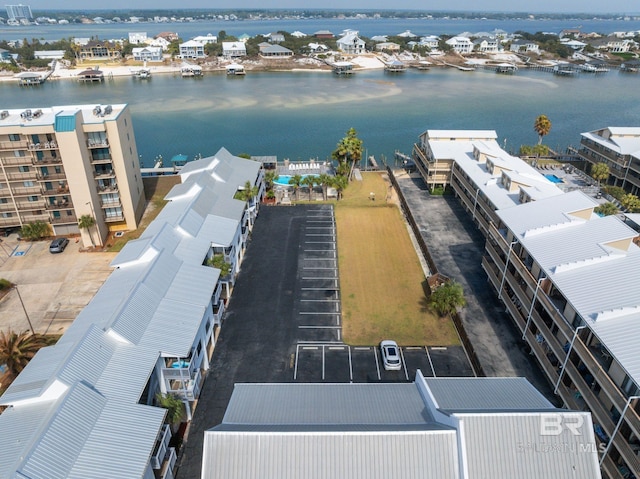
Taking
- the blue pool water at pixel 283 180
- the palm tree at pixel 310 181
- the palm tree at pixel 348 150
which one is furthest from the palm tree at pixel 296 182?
the palm tree at pixel 348 150

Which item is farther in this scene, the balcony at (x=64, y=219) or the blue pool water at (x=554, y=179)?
the blue pool water at (x=554, y=179)

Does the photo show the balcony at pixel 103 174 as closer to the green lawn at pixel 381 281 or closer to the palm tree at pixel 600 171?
the green lawn at pixel 381 281

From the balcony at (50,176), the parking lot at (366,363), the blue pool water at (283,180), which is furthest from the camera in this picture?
the blue pool water at (283,180)

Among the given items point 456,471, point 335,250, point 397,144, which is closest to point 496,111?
point 397,144

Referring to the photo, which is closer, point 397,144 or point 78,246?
point 78,246

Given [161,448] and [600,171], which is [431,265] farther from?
[600,171]

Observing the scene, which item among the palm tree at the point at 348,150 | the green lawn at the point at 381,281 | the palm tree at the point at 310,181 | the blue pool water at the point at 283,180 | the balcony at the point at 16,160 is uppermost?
the balcony at the point at 16,160

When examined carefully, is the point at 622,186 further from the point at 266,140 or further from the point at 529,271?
the point at 266,140
